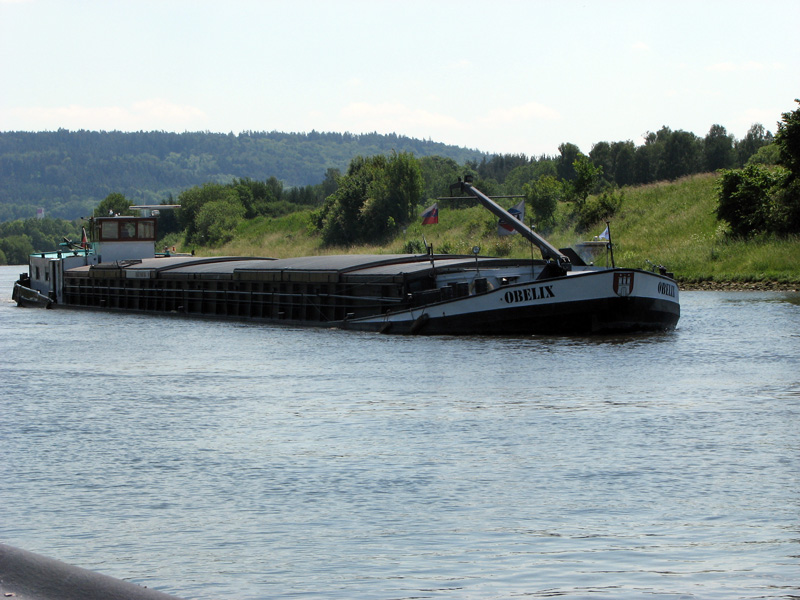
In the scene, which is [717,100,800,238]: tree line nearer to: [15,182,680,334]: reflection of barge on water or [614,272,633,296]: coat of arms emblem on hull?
Result: [15,182,680,334]: reflection of barge on water

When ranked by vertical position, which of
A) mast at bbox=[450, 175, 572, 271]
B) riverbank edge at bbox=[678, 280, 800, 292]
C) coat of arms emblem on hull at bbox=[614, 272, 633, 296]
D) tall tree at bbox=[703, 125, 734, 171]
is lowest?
riverbank edge at bbox=[678, 280, 800, 292]

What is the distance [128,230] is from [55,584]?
47.4m

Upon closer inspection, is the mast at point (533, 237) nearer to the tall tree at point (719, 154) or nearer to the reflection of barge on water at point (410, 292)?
the reflection of barge on water at point (410, 292)

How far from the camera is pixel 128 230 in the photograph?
168 ft

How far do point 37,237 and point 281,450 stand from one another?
640 ft

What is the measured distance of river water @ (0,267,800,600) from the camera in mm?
8250

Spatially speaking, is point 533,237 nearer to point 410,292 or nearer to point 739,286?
point 410,292

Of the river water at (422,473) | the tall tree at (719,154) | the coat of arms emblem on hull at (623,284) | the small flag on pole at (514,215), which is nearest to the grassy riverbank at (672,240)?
the small flag on pole at (514,215)

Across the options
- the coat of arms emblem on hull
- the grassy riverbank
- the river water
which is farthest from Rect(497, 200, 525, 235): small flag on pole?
the grassy riverbank

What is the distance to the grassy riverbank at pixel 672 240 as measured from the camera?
46062 millimetres

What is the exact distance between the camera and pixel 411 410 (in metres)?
16.5

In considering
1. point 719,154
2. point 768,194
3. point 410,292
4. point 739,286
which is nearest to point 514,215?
point 410,292

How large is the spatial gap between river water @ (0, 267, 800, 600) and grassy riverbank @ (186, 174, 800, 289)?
23.8 m

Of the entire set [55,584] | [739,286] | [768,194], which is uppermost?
[768,194]
